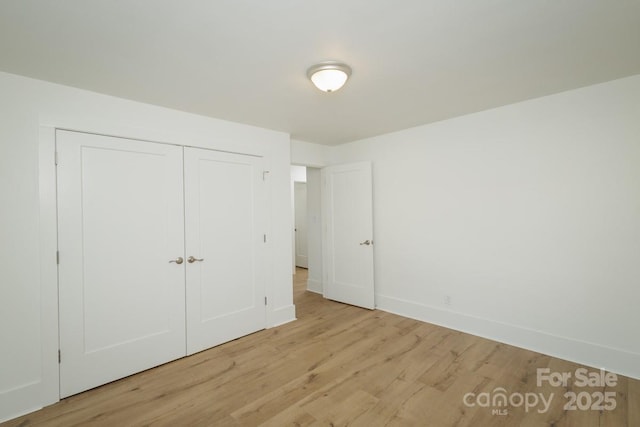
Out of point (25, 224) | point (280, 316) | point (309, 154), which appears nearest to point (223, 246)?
point (280, 316)

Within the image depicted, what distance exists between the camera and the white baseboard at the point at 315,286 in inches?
191

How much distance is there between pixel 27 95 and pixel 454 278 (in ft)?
14.1

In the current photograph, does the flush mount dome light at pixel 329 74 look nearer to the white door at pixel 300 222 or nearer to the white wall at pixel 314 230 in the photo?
the white wall at pixel 314 230

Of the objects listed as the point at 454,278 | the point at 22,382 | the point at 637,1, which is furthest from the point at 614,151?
the point at 22,382

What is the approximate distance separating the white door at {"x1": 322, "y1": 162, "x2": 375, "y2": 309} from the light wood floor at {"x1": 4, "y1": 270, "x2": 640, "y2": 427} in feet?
3.35

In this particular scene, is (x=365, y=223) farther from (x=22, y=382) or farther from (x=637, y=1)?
(x=22, y=382)

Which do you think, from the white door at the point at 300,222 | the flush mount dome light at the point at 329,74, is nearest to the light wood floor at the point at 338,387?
the flush mount dome light at the point at 329,74

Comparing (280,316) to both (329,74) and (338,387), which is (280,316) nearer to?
(338,387)

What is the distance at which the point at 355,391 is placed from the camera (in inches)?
→ 85.7

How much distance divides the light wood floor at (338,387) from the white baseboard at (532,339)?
0.11 metres

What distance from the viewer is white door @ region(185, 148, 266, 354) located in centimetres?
287

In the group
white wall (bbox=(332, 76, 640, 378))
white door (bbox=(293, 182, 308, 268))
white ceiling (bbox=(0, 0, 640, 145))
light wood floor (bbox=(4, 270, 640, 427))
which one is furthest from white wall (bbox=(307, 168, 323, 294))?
white ceiling (bbox=(0, 0, 640, 145))

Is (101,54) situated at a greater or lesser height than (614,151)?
greater

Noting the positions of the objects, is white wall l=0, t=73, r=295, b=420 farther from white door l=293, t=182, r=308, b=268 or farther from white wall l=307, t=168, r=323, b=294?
white door l=293, t=182, r=308, b=268
